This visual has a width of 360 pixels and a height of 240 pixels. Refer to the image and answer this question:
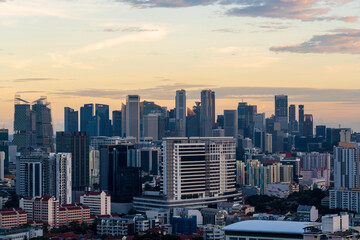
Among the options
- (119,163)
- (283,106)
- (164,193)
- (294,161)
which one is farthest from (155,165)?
(283,106)

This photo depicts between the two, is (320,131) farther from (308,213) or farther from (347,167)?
(308,213)

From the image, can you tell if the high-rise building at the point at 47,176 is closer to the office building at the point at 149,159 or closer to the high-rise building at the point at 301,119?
the office building at the point at 149,159

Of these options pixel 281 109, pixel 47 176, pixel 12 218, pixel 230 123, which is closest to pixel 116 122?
pixel 230 123

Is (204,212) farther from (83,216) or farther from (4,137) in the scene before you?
(4,137)

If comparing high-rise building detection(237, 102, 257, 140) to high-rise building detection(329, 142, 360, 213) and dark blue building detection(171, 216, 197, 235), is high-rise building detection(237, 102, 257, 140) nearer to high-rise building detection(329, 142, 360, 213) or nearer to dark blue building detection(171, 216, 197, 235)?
high-rise building detection(329, 142, 360, 213)

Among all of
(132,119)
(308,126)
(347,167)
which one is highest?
(132,119)

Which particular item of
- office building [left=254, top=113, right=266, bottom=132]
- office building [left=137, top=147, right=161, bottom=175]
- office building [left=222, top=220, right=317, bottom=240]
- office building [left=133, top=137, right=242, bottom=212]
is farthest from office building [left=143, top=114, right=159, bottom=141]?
office building [left=222, top=220, right=317, bottom=240]

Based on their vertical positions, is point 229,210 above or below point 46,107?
below
